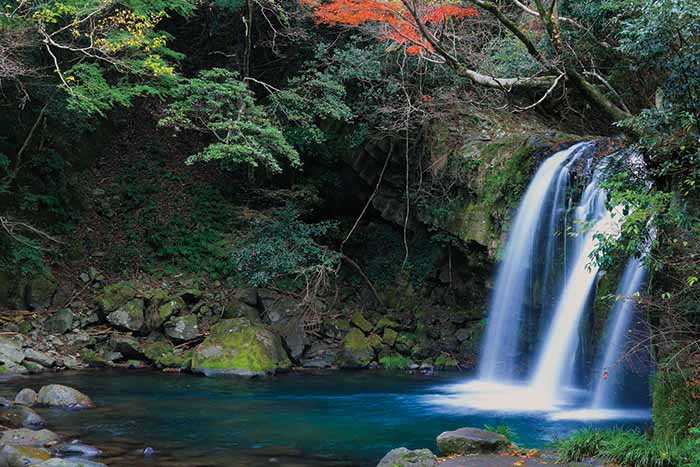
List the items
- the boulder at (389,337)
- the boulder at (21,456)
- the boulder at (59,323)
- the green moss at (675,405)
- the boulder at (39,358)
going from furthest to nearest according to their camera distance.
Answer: the boulder at (389,337)
the boulder at (59,323)
the boulder at (39,358)
the boulder at (21,456)
the green moss at (675,405)

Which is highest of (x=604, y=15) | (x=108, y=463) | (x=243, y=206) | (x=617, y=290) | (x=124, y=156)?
(x=604, y=15)

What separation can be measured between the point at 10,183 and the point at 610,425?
47.2ft

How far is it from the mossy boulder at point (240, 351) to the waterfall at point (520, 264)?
4.75m

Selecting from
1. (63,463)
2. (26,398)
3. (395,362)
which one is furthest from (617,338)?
(26,398)

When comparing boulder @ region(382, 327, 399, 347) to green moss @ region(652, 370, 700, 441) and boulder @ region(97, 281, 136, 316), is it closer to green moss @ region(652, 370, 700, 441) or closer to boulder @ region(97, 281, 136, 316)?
boulder @ region(97, 281, 136, 316)

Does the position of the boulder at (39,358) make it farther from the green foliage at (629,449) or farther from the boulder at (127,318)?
the green foliage at (629,449)

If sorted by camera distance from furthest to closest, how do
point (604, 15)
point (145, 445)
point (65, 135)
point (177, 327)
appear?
point (65, 135) < point (177, 327) < point (604, 15) < point (145, 445)

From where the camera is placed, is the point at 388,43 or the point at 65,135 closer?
the point at 388,43

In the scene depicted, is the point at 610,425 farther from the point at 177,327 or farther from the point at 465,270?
the point at 177,327

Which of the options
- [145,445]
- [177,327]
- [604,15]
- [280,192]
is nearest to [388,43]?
[280,192]

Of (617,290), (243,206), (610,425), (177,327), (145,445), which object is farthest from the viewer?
(243,206)

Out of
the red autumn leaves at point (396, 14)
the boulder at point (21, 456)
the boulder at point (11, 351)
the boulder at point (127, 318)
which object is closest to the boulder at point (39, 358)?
the boulder at point (11, 351)

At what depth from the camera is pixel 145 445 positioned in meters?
8.73

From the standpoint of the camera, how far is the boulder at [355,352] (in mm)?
15523
